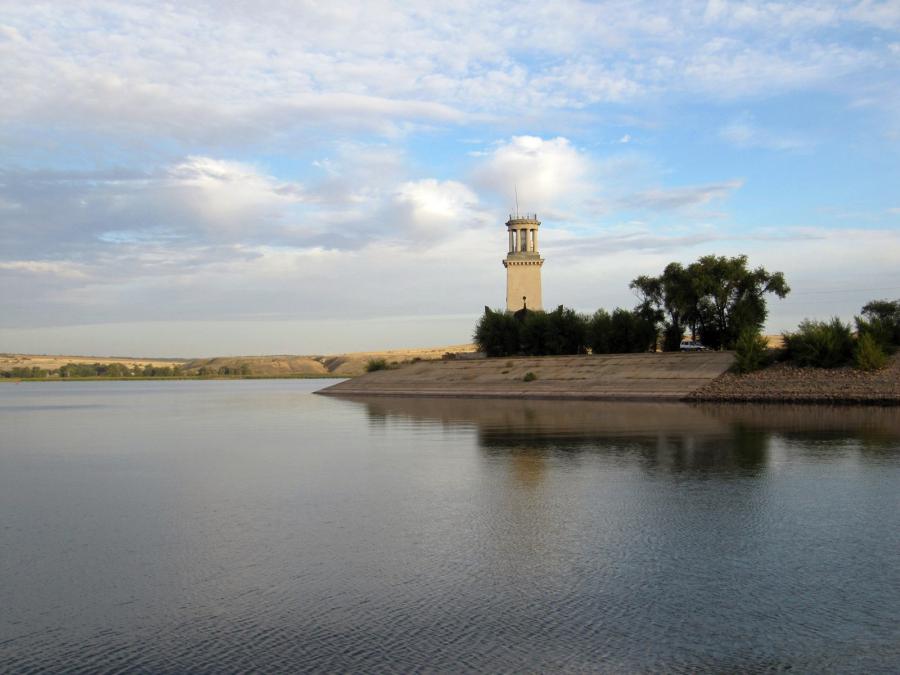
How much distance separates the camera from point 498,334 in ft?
319

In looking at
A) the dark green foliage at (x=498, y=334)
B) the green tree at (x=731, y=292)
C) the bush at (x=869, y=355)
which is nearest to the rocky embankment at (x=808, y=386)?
the bush at (x=869, y=355)

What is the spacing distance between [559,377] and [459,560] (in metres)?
61.9

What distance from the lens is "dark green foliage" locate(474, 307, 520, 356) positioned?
315ft

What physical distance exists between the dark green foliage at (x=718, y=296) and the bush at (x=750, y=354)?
12.1 metres

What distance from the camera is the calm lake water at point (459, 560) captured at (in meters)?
10.4

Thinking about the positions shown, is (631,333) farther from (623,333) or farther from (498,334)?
(498,334)

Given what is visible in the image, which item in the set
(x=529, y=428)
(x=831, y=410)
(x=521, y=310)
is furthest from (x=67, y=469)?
(x=521, y=310)

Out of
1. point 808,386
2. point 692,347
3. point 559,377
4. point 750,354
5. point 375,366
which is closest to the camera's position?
point 808,386

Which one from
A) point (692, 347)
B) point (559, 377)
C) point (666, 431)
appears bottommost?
point (666, 431)

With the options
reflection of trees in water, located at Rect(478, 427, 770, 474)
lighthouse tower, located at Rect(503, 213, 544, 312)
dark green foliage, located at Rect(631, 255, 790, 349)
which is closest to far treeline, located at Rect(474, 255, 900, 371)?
→ dark green foliage, located at Rect(631, 255, 790, 349)

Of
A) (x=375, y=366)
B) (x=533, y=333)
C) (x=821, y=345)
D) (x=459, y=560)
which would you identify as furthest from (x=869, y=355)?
(x=375, y=366)

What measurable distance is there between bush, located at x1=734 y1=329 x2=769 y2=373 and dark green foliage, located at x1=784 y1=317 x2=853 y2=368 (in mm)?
1779

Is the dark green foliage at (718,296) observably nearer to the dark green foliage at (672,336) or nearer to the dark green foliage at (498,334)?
the dark green foliage at (672,336)

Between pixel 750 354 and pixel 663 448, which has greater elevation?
pixel 750 354
